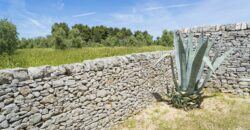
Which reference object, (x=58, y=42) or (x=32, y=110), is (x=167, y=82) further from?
(x=58, y=42)

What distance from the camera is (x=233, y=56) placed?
7.30 meters

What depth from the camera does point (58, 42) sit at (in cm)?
1972

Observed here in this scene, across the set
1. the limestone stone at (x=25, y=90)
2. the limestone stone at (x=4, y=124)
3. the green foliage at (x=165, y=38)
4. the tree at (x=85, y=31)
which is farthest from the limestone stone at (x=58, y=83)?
the tree at (x=85, y=31)

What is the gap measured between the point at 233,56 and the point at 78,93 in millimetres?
5199

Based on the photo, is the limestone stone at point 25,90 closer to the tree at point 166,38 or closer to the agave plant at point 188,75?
the agave plant at point 188,75

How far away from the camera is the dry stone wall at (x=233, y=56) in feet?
23.1

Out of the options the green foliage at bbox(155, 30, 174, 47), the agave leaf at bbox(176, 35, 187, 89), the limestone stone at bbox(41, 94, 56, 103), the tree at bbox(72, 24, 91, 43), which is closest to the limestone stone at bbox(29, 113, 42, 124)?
the limestone stone at bbox(41, 94, 56, 103)

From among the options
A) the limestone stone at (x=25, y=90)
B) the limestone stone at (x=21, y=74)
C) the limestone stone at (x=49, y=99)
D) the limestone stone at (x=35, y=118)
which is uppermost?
the limestone stone at (x=21, y=74)

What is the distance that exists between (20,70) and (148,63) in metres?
3.86

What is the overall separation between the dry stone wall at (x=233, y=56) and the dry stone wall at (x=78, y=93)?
2352mm

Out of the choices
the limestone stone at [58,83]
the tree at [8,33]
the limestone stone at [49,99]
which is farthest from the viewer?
the tree at [8,33]

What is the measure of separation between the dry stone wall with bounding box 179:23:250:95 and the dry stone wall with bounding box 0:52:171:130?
→ 2352mm

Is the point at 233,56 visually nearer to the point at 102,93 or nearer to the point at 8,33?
the point at 102,93

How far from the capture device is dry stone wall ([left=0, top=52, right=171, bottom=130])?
360 cm
